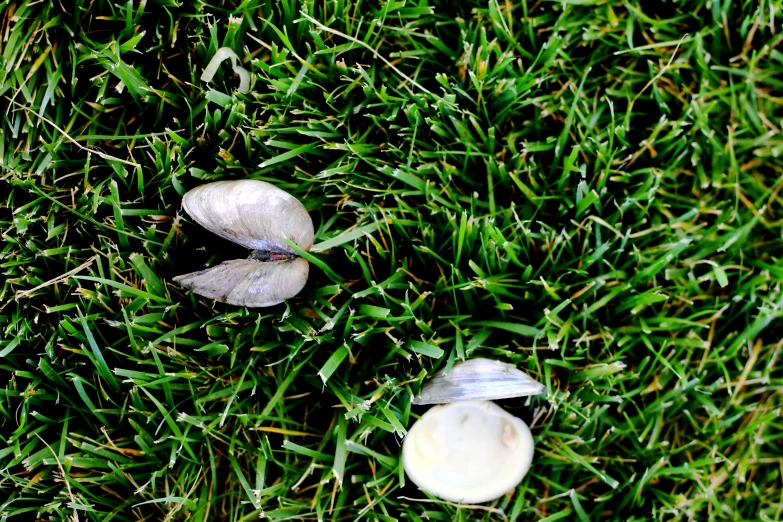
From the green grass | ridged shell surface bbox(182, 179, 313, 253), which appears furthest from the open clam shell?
the green grass

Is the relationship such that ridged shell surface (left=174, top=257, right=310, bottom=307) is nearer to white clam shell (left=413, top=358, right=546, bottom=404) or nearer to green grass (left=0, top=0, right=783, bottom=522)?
green grass (left=0, top=0, right=783, bottom=522)

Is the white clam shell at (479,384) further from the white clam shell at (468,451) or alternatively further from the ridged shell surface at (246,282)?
the ridged shell surface at (246,282)

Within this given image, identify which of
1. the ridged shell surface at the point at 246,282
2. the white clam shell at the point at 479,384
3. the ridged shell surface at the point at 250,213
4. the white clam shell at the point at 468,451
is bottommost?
the white clam shell at the point at 468,451

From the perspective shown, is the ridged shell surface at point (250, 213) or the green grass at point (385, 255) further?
the green grass at point (385, 255)

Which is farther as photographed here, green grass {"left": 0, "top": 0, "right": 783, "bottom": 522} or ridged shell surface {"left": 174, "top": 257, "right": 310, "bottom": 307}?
green grass {"left": 0, "top": 0, "right": 783, "bottom": 522}

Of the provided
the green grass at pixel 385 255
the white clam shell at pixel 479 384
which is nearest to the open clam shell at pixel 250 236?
the green grass at pixel 385 255

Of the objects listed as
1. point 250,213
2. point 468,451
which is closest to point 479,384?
point 468,451

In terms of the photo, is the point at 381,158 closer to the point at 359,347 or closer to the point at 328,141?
the point at 328,141
